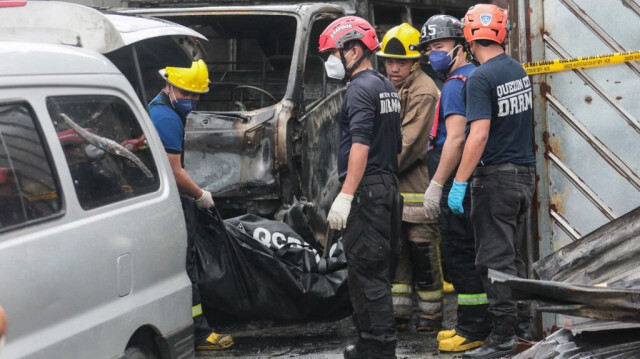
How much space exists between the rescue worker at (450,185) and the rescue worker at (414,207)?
1.20ft

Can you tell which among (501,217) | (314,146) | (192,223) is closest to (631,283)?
(501,217)

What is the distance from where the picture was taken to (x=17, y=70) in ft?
11.6

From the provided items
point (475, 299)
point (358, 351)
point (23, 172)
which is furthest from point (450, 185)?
point (23, 172)

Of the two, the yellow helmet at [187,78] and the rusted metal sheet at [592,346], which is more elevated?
the yellow helmet at [187,78]

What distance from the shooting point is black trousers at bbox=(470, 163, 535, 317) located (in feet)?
16.9

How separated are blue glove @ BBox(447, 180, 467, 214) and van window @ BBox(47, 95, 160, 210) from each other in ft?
5.71

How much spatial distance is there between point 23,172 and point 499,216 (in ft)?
8.73

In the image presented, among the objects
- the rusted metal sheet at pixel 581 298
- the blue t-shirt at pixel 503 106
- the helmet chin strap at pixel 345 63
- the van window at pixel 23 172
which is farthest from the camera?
the helmet chin strap at pixel 345 63

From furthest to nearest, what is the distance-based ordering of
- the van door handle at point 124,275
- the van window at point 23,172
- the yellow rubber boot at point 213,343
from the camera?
the yellow rubber boot at point 213,343 → the van door handle at point 124,275 → the van window at point 23,172

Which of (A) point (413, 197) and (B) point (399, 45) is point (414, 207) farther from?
(B) point (399, 45)

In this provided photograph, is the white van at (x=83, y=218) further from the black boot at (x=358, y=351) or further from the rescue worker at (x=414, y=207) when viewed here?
the rescue worker at (x=414, y=207)

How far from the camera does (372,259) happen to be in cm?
522

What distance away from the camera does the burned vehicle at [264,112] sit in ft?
21.6

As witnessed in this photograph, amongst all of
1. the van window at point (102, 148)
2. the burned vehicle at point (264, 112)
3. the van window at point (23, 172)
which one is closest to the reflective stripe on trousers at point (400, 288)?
the burned vehicle at point (264, 112)
